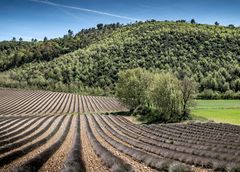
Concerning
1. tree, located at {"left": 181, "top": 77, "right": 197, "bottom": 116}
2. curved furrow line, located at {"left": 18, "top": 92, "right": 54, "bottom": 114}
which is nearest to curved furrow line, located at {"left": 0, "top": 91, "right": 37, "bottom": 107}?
curved furrow line, located at {"left": 18, "top": 92, "right": 54, "bottom": 114}

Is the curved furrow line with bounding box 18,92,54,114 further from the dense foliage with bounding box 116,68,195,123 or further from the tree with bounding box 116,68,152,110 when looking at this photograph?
the dense foliage with bounding box 116,68,195,123

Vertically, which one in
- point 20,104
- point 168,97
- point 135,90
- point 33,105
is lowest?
point 33,105

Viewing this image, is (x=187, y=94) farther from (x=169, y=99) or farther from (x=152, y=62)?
(x=152, y=62)

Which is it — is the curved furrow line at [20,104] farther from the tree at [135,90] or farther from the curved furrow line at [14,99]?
the tree at [135,90]

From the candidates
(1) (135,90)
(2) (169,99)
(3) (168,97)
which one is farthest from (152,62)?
(2) (169,99)

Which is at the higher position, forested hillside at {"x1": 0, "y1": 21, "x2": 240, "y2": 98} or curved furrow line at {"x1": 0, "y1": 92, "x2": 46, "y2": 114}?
forested hillside at {"x1": 0, "y1": 21, "x2": 240, "y2": 98}

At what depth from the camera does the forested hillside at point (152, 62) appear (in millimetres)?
126875

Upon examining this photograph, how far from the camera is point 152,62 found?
14288 cm

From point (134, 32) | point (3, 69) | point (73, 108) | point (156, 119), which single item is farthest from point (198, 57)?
point (3, 69)

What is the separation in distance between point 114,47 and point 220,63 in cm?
5009

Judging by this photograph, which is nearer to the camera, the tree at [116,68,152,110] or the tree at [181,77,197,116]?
the tree at [181,77,197,116]

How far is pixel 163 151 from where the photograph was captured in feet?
72.7

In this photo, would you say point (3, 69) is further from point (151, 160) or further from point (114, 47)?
point (151, 160)

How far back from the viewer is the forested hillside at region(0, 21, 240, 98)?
126875 mm
